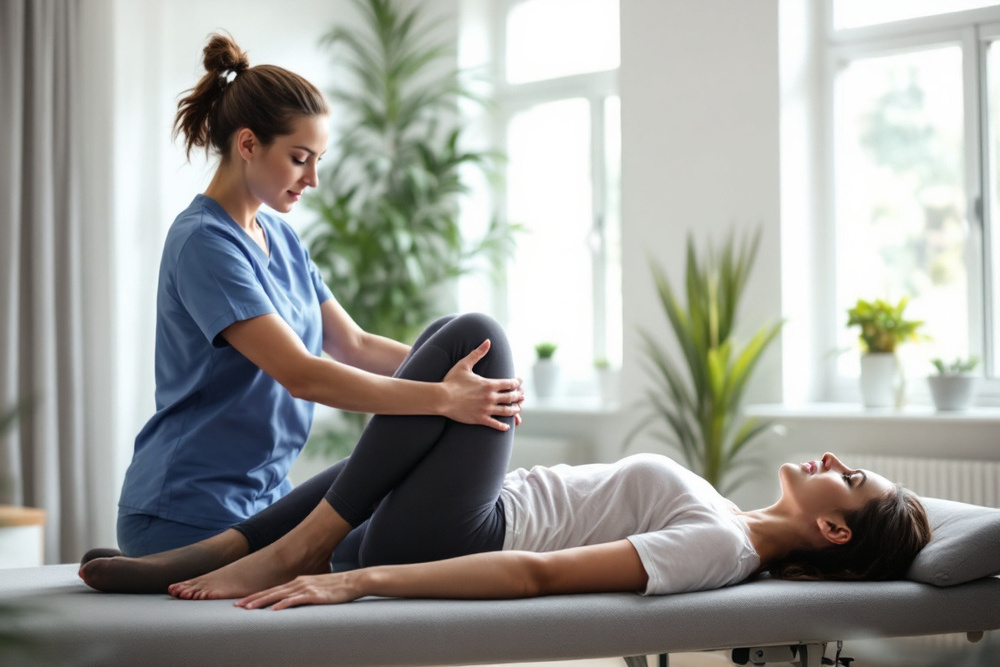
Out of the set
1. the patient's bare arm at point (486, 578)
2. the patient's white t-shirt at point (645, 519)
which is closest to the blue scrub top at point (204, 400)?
the patient's bare arm at point (486, 578)

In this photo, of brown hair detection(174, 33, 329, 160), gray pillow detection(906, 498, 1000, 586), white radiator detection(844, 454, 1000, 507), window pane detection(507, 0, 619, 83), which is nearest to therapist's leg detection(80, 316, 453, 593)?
brown hair detection(174, 33, 329, 160)

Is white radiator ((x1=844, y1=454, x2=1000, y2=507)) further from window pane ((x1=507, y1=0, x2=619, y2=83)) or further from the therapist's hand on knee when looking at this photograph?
window pane ((x1=507, y1=0, x2=619, y2=83))

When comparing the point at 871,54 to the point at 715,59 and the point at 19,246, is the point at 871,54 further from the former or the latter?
the point at 19,246

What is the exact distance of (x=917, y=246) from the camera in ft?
11.3

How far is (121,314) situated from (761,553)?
2561mm

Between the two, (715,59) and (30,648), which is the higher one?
(715,59)

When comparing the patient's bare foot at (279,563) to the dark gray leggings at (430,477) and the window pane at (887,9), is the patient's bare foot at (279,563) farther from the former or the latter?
the window pane at (887,9)

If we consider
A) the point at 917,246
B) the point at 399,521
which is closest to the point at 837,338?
the point at 917,246

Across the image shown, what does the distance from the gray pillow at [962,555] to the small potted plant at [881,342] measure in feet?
4.87

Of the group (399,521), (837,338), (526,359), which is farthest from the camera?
(526,359)

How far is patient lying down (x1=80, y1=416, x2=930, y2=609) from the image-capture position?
1.53 m

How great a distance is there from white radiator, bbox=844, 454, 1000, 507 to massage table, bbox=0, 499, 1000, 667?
1.16m

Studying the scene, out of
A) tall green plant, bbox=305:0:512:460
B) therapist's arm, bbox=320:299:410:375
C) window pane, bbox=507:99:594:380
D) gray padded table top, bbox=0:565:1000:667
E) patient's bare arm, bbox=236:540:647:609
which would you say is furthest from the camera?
window pane, bbox=507:99:594:380

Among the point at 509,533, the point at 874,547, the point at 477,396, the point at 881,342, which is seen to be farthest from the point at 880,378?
the point at 477,396
